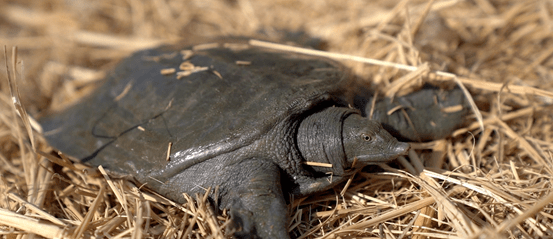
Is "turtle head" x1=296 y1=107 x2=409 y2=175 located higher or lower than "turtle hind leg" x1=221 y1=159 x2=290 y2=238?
higher

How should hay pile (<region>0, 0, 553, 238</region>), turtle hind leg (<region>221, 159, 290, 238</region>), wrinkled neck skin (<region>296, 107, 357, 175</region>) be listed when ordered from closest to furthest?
1. turtle hind leg (<region>221, 159, 290, 238</region>)
2. hay pile (<region>0, 0, 553, 238</region>)
3. wrinkled neck skin (<region>296, 107, 357, 175</region>)

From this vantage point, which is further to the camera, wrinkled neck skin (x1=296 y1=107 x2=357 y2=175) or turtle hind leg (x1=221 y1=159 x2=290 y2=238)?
wrinkled neck skin (x1=296 y1=107 x2=357 y2=175)

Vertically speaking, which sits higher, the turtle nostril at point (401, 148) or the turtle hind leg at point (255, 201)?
the turtle nostril at point (401, 148)

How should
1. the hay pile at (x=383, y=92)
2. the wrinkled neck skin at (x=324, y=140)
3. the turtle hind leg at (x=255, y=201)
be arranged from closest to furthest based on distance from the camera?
1. the turtle hind leg at (x=255, y=201)
2. the hay pile at (x=383, y=92)
3. the wrinkled neck skin at (x=324, y=140)

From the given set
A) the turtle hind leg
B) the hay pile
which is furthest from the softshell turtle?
the hay pile

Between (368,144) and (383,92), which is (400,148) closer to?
(368,144)

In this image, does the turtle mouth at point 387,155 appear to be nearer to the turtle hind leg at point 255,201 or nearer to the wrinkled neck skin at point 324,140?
the wrinkled neck skin at point 324,140

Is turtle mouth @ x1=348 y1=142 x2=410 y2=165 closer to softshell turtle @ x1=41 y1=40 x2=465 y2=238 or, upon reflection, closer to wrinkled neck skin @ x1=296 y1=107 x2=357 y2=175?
softshell turtle @ x1=41 y1=40 x2=465 y2=238

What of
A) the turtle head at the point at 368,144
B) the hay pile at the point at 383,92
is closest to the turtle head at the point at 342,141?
the turtle head at the point at 368,144

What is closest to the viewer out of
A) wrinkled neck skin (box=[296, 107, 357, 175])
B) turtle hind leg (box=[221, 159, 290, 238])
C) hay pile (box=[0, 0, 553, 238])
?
turtle hind leg (box=[221, 159, 290, 238])
